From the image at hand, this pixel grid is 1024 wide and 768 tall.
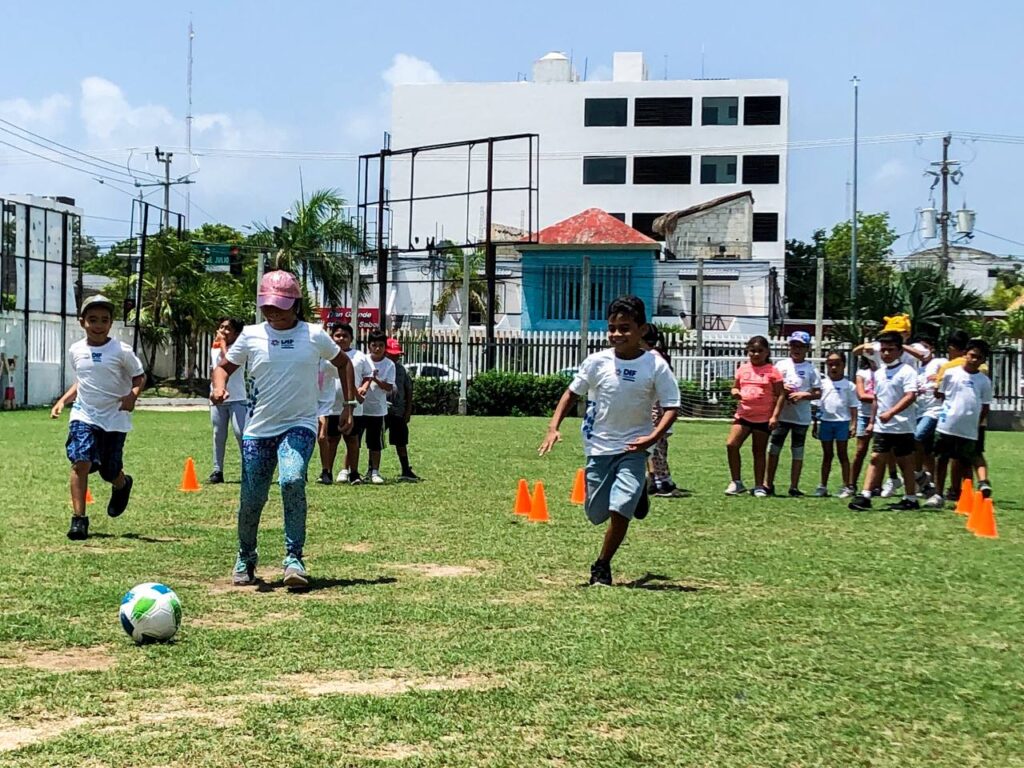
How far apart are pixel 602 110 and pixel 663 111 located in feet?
11.9

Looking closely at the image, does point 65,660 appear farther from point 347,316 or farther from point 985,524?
point 347,316

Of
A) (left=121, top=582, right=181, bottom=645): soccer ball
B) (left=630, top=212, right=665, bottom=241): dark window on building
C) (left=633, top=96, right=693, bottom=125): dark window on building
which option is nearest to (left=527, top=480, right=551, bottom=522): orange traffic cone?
(left=121, top=582, right=181, bottom=645): soccer ball

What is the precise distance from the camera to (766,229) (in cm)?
7419

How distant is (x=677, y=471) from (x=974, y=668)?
1192 centimetres

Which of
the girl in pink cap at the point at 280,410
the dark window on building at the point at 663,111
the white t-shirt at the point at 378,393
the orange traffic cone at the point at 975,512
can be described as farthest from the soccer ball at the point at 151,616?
the dark window on building at the point at 663,111

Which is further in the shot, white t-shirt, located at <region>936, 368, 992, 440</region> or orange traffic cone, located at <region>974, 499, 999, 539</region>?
white t-shirt, located at <region>936, 368, 992, 440</region>

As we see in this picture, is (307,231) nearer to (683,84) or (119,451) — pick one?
(683,84)

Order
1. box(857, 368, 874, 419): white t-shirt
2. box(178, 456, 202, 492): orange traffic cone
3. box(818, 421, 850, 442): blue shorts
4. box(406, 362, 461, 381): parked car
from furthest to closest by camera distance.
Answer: box(406, 362, 461, 381): parked car, box(857, 368, 874, 419): white t-shirt, box(818, 421, 850, 442): blue shorts, box(178, 456, 202, 492): orange traffic cone

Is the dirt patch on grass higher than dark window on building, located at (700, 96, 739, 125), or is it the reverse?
dark window on building, located at (700, 96, 739, 125)

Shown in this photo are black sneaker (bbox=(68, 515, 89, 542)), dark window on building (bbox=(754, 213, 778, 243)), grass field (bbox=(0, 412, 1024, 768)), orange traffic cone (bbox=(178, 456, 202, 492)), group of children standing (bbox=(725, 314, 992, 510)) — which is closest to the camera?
grass field (bbox=(0, 412, 1024, 768))

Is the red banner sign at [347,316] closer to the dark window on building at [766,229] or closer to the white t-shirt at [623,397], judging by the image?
the dark window on building at [766,229]

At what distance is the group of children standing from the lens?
1364 cm

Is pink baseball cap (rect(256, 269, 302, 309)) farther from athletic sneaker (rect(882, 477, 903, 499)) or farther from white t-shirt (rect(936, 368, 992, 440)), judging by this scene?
athletic sneaker (rect(882, 477, 903, 499))

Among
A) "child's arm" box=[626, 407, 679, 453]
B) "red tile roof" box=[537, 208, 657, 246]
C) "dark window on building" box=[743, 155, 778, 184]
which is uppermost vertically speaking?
"dark window on building" box=[743, 155, 778, 184]
